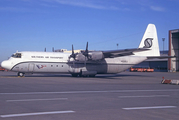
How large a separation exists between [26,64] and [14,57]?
6.12 ft

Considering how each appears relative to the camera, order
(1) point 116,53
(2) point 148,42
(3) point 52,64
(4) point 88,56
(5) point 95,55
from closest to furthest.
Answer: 1. (3) point 52,64
2. (5) point 95,55
3. (4) point 88,56
4. (1) point 116,53
5. (2) point 148,42

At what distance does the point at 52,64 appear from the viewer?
28.6 meters

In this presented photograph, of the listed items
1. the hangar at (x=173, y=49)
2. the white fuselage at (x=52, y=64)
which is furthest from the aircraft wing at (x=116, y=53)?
the hangar at (x=173, y=49)

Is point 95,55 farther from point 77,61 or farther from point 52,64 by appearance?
point 52,64

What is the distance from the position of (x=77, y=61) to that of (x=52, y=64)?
3.54 meters

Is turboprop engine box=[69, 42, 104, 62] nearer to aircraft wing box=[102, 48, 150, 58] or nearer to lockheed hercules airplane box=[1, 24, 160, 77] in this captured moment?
lockheed hercules airplane box=[1, 24, 160, 77]

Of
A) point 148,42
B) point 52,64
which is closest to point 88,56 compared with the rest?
point 52,64

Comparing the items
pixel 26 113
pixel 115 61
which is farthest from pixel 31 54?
pixel 26 113

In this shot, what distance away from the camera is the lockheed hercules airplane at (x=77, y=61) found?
27703 millimetres

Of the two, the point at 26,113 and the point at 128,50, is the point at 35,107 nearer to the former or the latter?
the point at 26,113

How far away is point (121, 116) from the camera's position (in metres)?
7.29

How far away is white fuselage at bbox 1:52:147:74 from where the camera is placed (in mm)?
27569

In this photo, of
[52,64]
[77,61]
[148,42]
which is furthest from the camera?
[148,42]

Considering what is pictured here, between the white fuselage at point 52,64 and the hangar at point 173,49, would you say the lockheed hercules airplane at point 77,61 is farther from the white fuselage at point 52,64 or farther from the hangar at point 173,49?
the hangar at point 173,49
